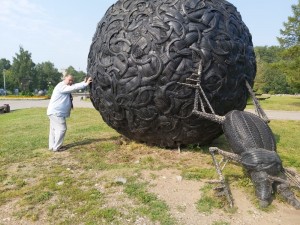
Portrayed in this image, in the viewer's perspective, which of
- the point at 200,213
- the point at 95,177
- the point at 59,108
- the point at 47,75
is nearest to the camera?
the point at 200,213

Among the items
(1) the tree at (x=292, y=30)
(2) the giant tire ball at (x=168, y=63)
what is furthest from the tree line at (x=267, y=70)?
(2) the giant tire ball at (x=168, y=63)

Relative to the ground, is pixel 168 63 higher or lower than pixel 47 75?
lower

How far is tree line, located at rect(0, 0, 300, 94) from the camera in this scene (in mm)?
24281

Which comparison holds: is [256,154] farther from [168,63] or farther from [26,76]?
[26,76]

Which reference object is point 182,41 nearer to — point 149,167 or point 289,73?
point 149,167

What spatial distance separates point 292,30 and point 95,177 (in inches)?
1010

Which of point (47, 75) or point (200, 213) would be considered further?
point (47, 75)

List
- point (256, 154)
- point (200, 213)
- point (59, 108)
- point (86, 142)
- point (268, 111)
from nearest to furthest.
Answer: point (200, 213)
point (256, 154)
point (59, 108)
point (86, 142)
point (268, 111)

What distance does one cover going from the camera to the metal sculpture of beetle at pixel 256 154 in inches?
155

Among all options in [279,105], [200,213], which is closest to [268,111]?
[279,105]

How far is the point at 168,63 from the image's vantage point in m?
5.09

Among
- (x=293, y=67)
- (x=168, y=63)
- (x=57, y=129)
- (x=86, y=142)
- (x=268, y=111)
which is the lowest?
(x=268, y=111)

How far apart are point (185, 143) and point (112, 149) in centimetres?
153

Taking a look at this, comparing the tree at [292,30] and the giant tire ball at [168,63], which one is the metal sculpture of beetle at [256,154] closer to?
the giant tire ball at [168,63]
